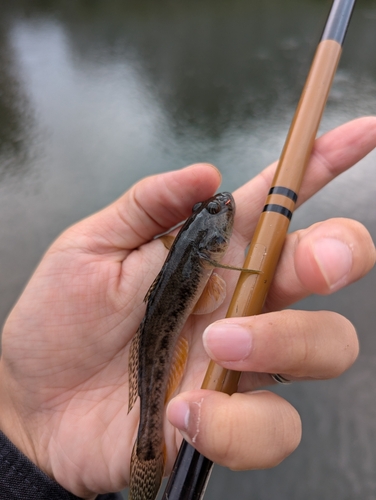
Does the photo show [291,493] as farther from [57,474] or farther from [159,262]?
[159,262]

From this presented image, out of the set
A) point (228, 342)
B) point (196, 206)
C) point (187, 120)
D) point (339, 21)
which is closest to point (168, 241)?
point (196, 206)

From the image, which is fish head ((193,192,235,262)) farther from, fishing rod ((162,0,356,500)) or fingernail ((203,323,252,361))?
fingernail ((203,323,252,361))

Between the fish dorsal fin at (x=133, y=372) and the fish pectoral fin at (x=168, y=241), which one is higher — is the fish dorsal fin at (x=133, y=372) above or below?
below

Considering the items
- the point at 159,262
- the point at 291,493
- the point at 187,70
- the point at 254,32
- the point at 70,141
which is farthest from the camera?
the point at 254,32

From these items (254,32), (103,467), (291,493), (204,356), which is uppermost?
(254,32)

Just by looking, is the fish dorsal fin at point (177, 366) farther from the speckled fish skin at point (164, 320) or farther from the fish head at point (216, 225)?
the fish head at point (216, 225)

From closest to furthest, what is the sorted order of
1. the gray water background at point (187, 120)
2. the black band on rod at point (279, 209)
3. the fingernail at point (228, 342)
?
the fingernail at point (228, 342) < the black band on rod at point (279, 209) < the gray water background at point (187, 120)

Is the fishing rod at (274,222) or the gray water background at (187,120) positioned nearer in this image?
the fishing rod at (274,222)

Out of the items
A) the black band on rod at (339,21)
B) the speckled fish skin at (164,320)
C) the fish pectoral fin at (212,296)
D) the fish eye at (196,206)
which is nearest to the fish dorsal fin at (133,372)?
A: the speckled fish skin at (164,320)

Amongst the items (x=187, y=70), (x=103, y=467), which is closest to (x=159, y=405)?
(x=103, y=467)
